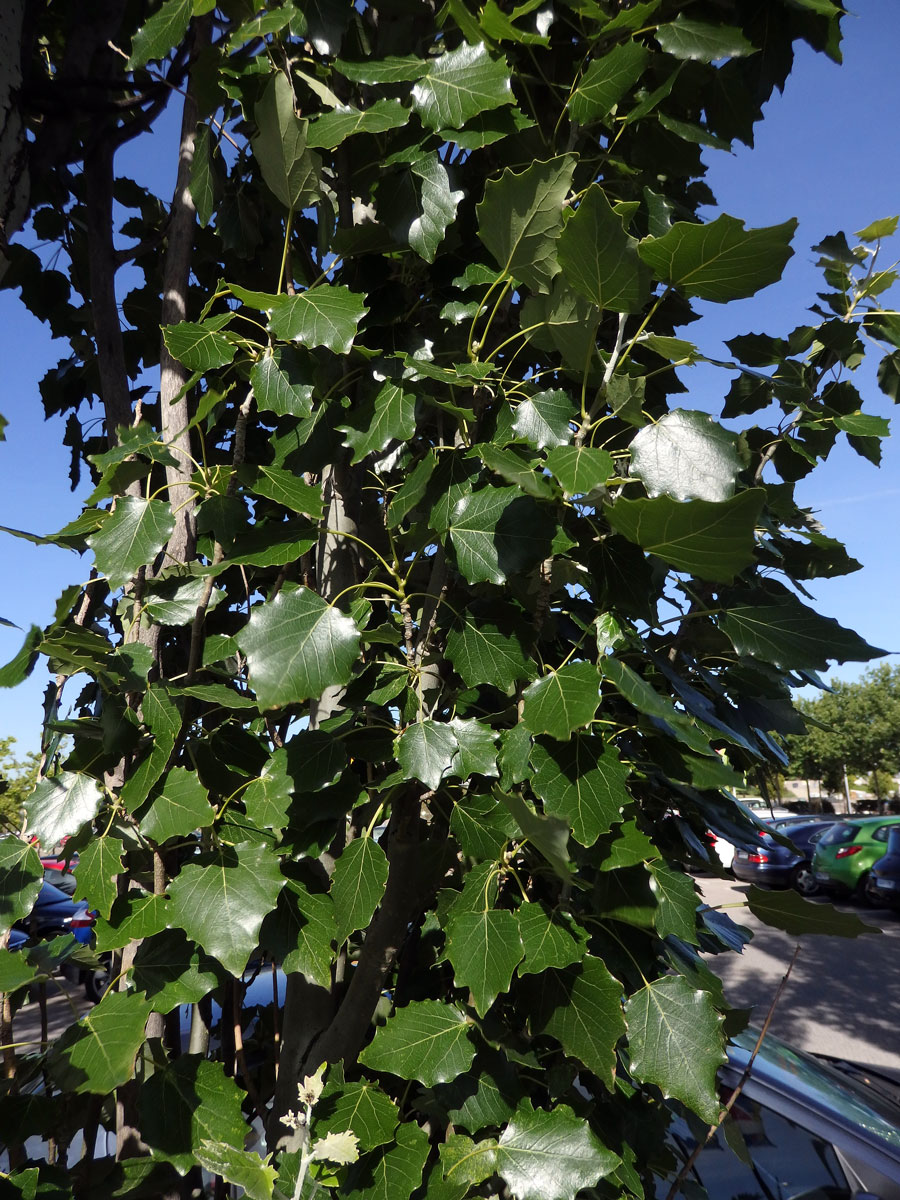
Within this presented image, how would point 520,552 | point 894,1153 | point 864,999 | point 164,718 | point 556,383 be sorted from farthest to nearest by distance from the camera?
point 864,999 < point 894,1153 < point 556,383 < point 164,718 < point 520,552

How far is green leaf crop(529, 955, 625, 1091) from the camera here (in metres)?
1.12

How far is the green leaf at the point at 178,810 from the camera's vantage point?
123cm

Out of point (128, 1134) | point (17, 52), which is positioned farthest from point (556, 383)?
point (128, 1134)

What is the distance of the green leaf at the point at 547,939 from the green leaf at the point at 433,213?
103 cm

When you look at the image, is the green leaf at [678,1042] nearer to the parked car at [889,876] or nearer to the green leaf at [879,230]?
the green leaf at [879,230]

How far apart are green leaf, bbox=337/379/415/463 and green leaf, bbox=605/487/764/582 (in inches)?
15.6

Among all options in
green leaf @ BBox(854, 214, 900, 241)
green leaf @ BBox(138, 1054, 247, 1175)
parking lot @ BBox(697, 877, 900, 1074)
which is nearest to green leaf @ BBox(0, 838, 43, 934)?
green leaf @ BBox(138, 1054, 247, 1175)

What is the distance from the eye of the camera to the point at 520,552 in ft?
3.76

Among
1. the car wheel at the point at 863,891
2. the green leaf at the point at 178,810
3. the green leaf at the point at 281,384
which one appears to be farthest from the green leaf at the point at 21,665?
the car wheel at the point at 863,891

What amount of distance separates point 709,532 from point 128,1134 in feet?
4.83

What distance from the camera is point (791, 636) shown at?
1.26 meters

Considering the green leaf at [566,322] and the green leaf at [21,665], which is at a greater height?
the green leaf at [566,322]

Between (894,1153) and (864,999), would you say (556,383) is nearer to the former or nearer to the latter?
(894,1153)

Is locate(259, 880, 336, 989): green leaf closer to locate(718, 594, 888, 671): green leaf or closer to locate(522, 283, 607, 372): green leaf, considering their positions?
locate(718, 594, 888, 671): green leaf
